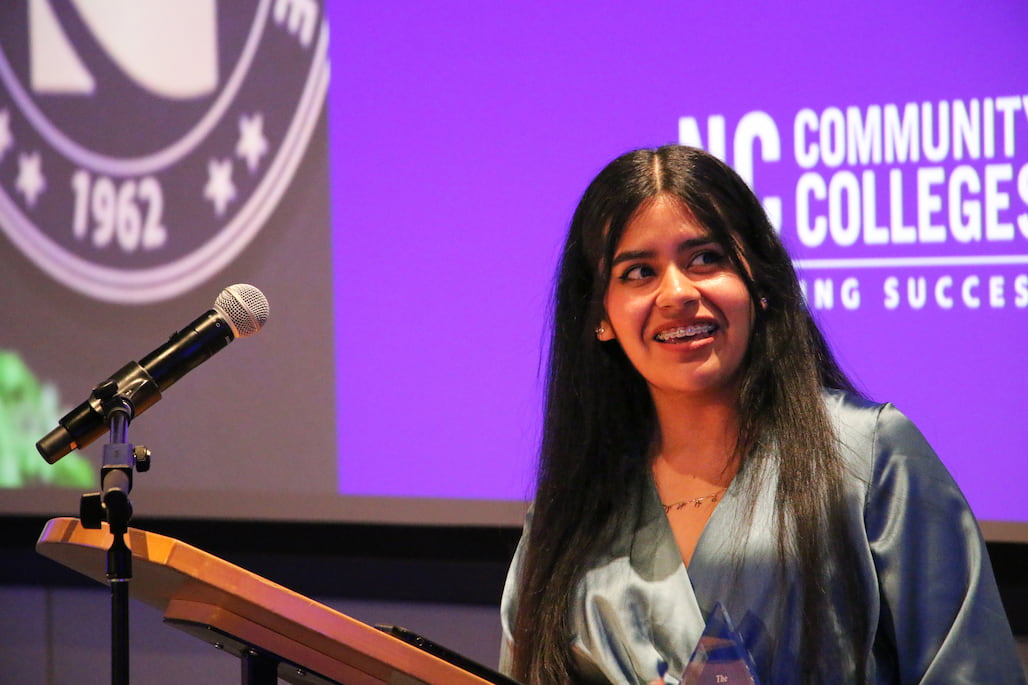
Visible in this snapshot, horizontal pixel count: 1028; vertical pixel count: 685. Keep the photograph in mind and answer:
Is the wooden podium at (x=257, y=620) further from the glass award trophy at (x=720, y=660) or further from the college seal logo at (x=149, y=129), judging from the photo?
the college seal logo at (x=149, y=129)

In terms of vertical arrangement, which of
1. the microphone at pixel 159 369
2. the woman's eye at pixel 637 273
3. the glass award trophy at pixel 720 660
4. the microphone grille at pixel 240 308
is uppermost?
Answer: the woman's eye at pixel 637 273

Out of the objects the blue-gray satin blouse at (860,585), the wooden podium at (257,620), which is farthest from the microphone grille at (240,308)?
the blue-gray satin blouse at (860,585)

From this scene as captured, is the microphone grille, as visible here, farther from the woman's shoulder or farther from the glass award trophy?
the woman's shoulder

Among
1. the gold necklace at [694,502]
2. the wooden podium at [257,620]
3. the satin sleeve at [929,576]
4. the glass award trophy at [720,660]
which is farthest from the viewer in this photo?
the gold necklace at [694,502]

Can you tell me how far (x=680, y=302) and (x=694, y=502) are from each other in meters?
0.32

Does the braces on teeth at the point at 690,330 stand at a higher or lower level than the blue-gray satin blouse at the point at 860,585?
higher

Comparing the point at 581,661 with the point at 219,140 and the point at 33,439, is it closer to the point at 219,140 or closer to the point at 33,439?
the point at 219,140

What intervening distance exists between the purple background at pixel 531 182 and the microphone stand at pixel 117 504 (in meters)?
1.72

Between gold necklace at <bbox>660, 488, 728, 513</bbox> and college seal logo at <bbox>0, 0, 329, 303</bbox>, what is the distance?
2028 millimetres

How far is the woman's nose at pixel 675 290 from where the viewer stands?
63.4 inches

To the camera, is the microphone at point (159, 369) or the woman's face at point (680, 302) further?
the woman's face at point (680, 302)

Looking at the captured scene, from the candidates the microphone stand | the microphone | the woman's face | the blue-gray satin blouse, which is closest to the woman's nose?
the woman's face

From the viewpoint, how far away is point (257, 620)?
3.98 feet

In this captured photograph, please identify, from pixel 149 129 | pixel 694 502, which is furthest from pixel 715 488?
pixel 149 129
